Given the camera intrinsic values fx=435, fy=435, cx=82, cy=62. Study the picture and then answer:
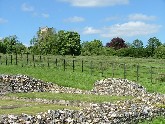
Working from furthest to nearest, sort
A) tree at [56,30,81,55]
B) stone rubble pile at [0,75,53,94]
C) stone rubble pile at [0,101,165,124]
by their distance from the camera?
1. tree at [56,30,81,55]
2. stone rubble pile at [0,75,53,94]
3. stone rubble pile at [0,101,165,124]

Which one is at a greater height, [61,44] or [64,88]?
[61,44]

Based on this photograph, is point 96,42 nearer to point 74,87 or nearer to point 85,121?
point 74,87

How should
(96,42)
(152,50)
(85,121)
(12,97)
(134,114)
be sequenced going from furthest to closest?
(96,42) < (152,50) < (12,97) < (134,114) < (85,121)

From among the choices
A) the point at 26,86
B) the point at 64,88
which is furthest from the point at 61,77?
the point at 26,86

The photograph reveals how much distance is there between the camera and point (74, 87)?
57.3m

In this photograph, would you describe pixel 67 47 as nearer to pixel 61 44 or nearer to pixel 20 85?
pixel 61 44

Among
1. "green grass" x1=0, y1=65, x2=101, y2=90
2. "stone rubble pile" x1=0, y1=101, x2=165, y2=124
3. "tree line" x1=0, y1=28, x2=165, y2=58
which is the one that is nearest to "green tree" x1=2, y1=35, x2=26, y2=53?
"tree line" x1=0, y1=28, x2=165, y2=58

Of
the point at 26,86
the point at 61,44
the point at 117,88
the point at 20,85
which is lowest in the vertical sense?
the point at 117,88

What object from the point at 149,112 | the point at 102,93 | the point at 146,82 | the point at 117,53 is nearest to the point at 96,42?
the point at 117,53

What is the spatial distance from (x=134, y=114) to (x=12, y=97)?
18458 mm

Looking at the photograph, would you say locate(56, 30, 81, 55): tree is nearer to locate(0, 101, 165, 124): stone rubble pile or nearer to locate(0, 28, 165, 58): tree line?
locate(0, 28, 165, 58): tree line

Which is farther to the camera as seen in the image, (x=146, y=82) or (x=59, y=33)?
(x=59, y=33)

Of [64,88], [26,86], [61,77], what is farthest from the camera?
[61,77]

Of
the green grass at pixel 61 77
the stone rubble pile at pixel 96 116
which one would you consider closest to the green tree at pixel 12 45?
the green grass at pixel 61 77
